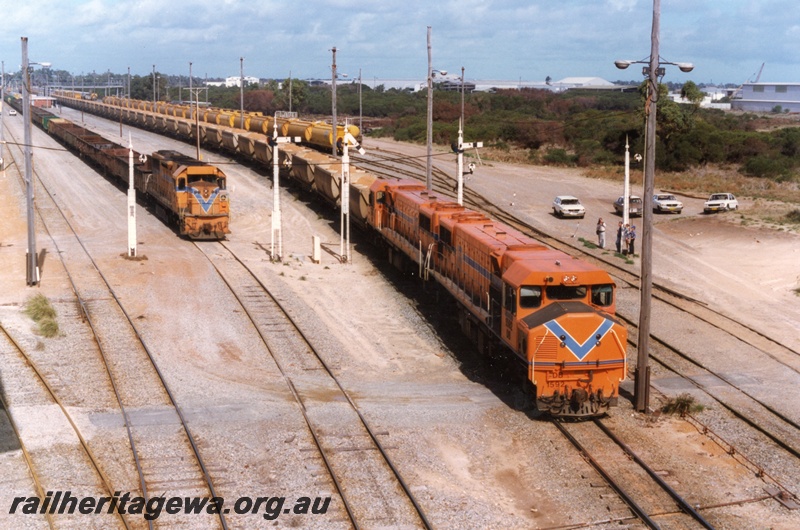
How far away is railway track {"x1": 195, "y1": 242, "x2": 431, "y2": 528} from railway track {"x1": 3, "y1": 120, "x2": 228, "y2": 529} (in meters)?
2.36

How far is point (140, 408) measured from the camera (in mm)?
19391

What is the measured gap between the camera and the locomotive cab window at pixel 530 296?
18.8 m

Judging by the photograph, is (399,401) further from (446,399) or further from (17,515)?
(17,515)

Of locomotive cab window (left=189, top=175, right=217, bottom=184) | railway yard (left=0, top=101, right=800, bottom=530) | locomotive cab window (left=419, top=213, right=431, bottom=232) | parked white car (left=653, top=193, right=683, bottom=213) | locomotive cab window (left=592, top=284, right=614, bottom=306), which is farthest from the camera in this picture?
parked white car (left=653, top=193, right=683, bottom=213)

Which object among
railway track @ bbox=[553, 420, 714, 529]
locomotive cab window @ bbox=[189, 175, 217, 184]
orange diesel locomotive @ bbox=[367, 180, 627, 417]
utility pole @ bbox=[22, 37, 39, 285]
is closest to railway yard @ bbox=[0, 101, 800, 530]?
railway track @ bbox=[553, 420, 714, 529]

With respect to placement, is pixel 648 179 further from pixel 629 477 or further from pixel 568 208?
pixel 568 208

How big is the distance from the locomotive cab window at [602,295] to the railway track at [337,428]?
18.6 ft

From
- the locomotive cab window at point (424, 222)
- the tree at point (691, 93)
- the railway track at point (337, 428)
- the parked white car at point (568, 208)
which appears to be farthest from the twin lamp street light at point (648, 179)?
the tree at point (691, 93)

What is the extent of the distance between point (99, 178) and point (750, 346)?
47187mm

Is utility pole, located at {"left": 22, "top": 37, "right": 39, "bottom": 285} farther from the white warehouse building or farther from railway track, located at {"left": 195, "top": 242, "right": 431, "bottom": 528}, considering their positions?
the white warehouse building

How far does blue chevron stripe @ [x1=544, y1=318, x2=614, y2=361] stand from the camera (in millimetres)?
18000

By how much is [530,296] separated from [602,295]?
5.65 feet

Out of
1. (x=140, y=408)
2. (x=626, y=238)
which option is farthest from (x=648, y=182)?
(x=626, y=238)

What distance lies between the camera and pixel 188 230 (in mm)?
38500
